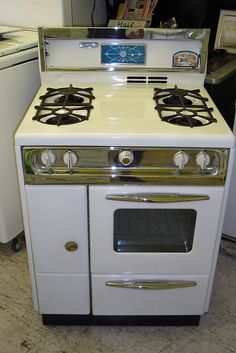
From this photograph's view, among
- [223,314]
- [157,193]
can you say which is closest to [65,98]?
[157,193]

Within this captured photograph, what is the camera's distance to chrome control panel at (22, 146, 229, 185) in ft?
3.71

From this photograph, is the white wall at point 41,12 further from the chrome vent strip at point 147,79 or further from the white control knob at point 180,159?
the white control knob at point 180,159

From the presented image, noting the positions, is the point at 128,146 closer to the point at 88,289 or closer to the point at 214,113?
the point at 214,113

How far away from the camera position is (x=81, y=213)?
1219mm

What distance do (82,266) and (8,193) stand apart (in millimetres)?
554

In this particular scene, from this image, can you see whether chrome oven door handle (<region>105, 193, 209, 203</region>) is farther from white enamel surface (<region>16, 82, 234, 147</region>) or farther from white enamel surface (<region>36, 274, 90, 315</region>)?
white enamel surface (<region>36, 274, 90, 315</region>)

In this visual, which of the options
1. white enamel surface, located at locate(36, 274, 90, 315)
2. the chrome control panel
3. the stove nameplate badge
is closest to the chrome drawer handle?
white enamel surface, located at locate(36, 274, 90, 315)

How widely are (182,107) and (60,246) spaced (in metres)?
0.61

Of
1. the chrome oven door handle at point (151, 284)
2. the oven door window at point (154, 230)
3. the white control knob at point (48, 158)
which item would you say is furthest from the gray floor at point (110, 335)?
the white control knob at point (48, 158)

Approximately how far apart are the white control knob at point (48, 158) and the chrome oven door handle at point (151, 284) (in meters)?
0.48

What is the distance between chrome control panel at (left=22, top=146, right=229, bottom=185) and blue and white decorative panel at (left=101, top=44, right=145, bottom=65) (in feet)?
1.77

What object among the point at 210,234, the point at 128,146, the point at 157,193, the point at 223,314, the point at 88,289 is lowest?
the point at 223,314

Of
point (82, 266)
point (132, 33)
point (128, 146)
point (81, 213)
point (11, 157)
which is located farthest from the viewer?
point (11, 157)

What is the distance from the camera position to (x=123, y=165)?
3.77ft
